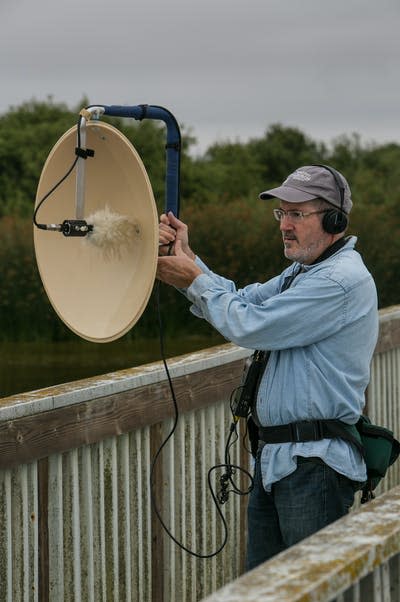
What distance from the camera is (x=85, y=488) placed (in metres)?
3.92

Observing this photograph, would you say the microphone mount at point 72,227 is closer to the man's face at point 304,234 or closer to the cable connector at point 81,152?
the cable connector at point 81,152

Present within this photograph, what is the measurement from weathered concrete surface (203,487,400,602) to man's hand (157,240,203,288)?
1319 mm

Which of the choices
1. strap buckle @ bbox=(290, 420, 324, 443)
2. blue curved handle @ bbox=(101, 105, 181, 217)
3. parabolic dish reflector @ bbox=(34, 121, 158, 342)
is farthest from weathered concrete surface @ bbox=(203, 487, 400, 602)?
blue curved handle @ bbox=(101, 105, 181, 217)

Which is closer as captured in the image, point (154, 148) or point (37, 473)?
point (37, 473)

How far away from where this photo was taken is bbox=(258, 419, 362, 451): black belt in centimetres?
364

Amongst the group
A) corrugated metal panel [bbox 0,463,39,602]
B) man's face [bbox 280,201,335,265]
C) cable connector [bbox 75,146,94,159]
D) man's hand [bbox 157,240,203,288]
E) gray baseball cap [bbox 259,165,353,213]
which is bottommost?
corrugated metal panel [bbox 0,463,39,602]

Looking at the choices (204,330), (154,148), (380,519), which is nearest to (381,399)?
(380,519)

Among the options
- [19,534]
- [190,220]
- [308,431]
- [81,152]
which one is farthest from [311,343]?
[190,220]

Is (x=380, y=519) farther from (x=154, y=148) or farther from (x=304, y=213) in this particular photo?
(x=154, y=148)

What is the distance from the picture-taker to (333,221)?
3695mm

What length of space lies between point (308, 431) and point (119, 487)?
31.3 inches

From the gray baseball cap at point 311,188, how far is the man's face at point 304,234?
0.03m

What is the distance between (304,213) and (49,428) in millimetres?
1042

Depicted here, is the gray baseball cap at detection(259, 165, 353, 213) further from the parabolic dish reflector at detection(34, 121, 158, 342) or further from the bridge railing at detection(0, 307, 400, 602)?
the bridge railing at detection(0, 307, 400, 602)
